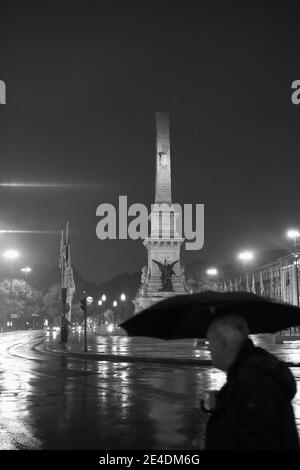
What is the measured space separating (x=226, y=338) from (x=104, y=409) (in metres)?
8.50

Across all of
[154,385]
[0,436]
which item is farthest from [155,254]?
[0,436]

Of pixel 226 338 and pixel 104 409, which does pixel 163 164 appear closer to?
pixel 104 409

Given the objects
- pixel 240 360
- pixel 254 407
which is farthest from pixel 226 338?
pixel 254 407

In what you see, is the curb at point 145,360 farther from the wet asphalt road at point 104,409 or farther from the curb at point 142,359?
the wet asphalt road at point 104,409

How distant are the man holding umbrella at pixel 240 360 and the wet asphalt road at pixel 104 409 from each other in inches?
166

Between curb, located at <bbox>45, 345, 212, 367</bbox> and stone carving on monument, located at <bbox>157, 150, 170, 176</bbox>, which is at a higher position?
stone carving on monument, located at <bbox>157, 150, 170, 176</bbox>

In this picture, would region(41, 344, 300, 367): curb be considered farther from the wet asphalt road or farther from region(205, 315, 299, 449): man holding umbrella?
region(205, 315, 299, 449): man holding umbrella

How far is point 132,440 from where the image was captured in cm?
847

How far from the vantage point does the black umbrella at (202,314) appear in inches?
157

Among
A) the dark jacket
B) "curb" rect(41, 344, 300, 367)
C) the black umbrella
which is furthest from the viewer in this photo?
"curb" rect(41, 344, 300, 367)

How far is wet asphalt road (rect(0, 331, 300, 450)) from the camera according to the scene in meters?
8.52

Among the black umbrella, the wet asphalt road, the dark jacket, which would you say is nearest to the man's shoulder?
the dark jacket

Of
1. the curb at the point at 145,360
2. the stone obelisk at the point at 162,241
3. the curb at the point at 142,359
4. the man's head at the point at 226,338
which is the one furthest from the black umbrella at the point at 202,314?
the stone obelisk at the point at 162,241

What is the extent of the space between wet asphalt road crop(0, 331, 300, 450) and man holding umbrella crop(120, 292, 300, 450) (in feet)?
13.8
